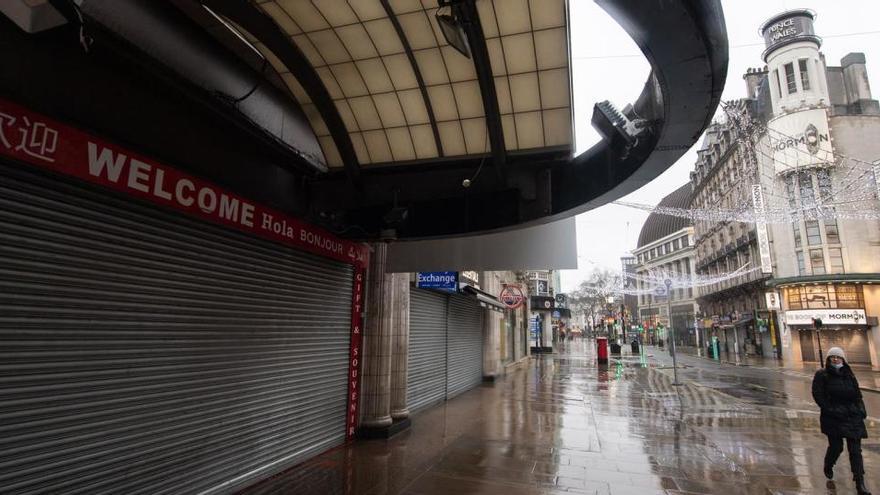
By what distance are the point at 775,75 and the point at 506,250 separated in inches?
1624

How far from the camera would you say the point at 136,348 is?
473 centimetres

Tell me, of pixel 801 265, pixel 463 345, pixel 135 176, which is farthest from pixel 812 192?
pixel 135 176

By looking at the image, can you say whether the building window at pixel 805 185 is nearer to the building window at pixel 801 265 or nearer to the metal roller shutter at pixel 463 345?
the building window at pixel 801 265

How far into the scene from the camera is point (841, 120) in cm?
3616

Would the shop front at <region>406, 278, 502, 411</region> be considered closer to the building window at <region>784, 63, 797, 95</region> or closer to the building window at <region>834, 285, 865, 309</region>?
the building window at <region>834, 285, 865, 309</region>

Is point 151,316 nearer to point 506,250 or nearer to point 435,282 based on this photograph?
point 506,250

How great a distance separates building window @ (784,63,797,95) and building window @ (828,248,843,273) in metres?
13.3

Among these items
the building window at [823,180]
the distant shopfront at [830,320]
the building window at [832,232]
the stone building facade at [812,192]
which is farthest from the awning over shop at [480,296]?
the building window at [832,232]

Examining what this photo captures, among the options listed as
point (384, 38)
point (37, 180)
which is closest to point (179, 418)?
point (37, 180)

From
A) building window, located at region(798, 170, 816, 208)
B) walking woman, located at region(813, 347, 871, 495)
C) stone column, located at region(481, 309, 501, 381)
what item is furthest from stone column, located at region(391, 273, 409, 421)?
building window, located at region(798, 170, 816, 208)

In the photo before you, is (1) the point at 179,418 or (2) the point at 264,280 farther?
(2) the point at 264,280

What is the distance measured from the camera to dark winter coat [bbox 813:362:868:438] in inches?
251

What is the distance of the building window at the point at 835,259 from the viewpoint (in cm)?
3581

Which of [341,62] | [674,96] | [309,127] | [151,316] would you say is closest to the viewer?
[674,96]
